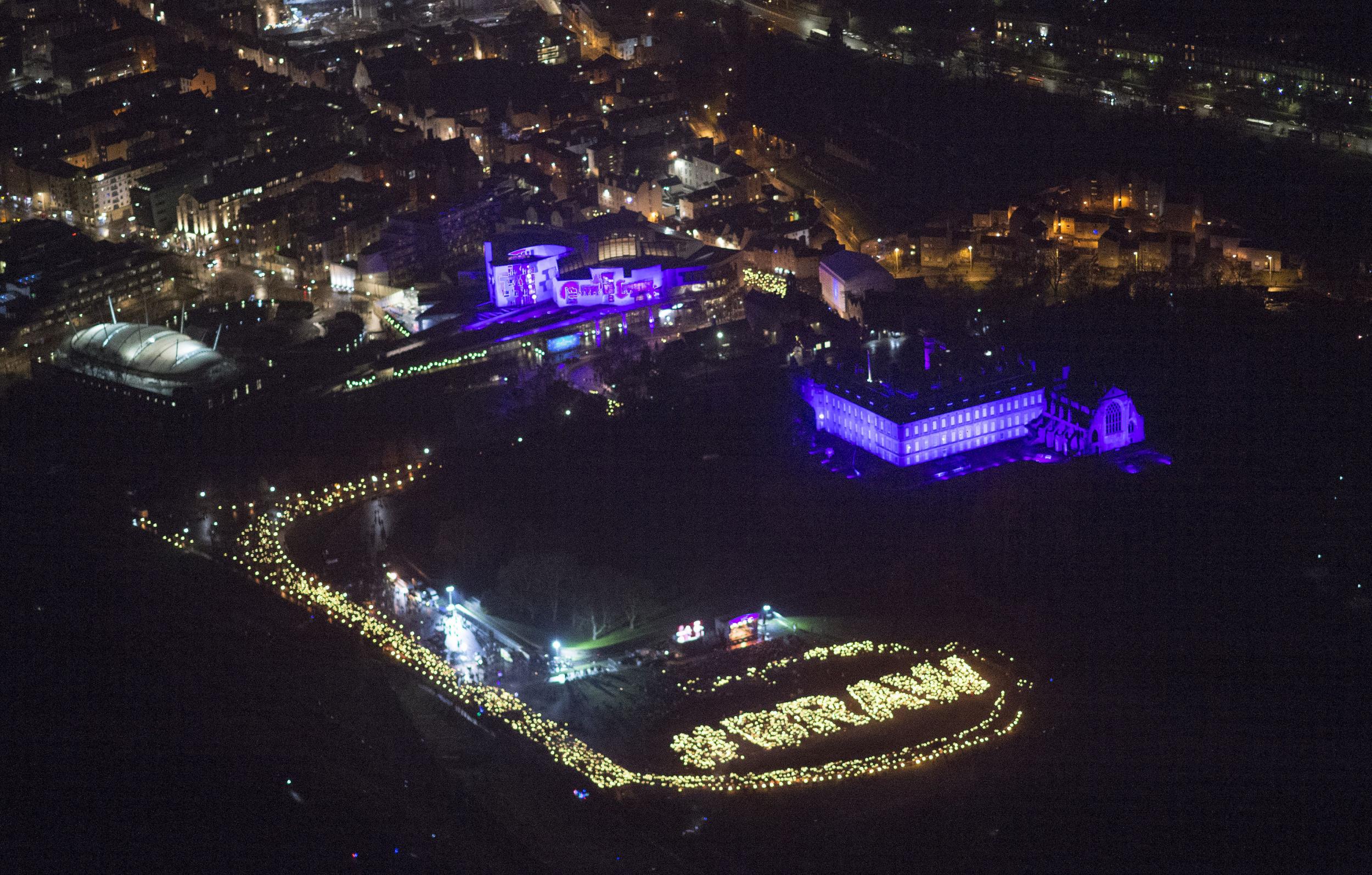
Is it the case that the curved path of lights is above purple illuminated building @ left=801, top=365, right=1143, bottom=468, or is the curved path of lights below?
below

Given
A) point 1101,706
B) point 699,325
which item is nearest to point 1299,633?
point 1101,706

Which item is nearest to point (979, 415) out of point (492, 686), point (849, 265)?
point (849, 265)

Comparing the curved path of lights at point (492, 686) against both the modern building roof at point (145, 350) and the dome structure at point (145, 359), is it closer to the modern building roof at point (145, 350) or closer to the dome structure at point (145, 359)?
the dome structure at point (145, 359)

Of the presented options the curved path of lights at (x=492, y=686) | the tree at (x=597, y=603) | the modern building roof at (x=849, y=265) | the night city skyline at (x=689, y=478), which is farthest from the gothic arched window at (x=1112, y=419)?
the tree at (x=597, y=603)

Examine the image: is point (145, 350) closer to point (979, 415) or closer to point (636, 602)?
point (636, 602)

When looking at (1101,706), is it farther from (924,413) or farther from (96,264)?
(96,264)

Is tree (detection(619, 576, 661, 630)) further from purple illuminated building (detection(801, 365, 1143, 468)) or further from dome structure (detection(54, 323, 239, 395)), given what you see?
dome structure (detection(54, 323, 239, 395))

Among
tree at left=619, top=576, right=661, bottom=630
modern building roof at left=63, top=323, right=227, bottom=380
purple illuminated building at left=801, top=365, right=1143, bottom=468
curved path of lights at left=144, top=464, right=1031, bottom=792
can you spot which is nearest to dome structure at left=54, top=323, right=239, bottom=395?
modern building roof at left=63, top=323, right=227, bottom=380
